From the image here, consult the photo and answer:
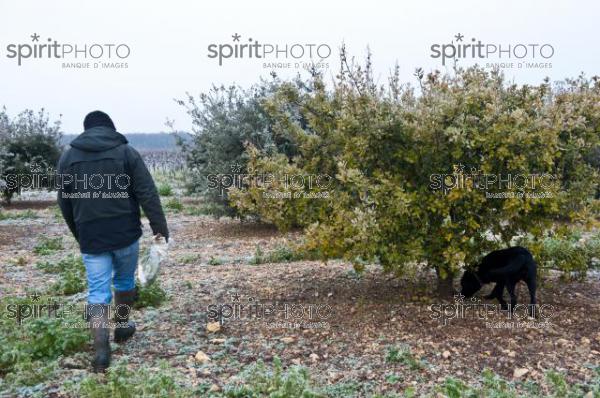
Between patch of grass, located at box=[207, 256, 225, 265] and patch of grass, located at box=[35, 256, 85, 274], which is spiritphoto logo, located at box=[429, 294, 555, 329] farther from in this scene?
patch of grass, located at box=[35, 256, 85, 274]

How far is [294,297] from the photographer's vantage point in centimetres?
670

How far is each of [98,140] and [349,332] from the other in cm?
260

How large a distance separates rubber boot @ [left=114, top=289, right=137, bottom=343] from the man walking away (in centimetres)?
37

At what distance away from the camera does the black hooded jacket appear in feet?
15.8

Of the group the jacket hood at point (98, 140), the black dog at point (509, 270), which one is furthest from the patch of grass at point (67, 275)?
the black dog at point (509, 270)

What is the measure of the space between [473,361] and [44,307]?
400 centimetres

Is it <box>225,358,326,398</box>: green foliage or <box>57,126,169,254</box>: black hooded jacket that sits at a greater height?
<box>57,126,169,254</box>: black hooded jacket

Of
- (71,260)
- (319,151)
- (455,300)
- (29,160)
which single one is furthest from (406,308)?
(29,160)

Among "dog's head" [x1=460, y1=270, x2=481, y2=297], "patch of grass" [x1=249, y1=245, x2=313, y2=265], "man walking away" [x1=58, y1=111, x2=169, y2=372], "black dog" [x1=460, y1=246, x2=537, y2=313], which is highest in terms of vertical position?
"man walking away" [x1=58, y1=111, x2=169, y2=372]

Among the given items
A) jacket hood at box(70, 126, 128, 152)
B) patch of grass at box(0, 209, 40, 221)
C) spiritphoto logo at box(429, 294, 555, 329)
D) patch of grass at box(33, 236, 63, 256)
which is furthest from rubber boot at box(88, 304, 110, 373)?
patch of grass at box(0, 209, 40, 221)

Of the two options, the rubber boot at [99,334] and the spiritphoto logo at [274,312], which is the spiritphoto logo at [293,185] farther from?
the rubber boot at [99,334]

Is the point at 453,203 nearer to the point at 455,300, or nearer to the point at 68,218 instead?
the point at 455,300

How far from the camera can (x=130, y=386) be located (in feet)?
13.7

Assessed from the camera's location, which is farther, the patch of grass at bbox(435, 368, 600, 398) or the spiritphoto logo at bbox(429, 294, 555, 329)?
the spiritphoto logo at bbox(429, 294, 555, 329)
